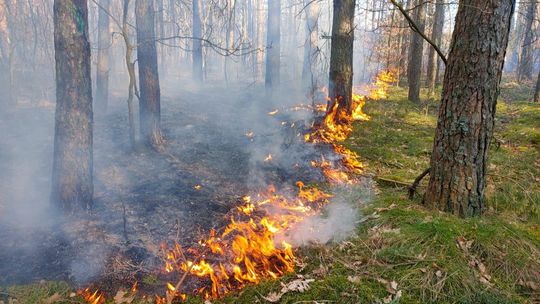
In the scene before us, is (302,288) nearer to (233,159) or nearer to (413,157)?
(413,157)

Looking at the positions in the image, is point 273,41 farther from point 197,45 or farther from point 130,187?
point 130,187

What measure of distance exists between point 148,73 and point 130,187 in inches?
144

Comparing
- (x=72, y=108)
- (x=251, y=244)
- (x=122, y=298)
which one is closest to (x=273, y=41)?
(x=72, y=108)

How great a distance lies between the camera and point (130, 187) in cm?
684

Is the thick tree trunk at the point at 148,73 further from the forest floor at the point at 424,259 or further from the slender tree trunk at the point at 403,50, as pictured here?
the slender tree trunk at the point at 403,50

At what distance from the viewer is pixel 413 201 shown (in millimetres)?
4734

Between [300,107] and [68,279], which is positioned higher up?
[300,107]

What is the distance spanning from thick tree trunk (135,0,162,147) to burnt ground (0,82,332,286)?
20.6 inches

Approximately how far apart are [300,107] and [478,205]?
27.5 ft

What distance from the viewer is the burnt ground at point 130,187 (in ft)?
14.6

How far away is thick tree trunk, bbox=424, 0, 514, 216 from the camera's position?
12.2 ft

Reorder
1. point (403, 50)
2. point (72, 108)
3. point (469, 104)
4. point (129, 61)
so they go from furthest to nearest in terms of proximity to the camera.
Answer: point (403, 50) → point (129, 61) → point (72, 108) → point (469, 104)

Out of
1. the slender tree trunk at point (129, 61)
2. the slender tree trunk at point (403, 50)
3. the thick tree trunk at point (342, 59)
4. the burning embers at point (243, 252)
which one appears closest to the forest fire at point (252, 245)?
the burning embers at point (243, 252)

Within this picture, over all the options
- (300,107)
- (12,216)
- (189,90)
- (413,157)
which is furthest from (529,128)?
(189,90)
